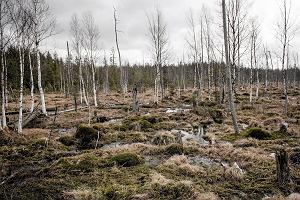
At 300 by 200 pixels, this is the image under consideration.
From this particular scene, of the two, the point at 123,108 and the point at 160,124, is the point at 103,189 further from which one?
the point at 123,108

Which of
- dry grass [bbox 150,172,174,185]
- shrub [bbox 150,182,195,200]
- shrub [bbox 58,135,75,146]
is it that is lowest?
shrub [bbox 150,182,195,200]

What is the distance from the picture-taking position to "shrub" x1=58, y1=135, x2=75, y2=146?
1514 centimetres

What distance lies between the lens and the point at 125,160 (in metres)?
11.0

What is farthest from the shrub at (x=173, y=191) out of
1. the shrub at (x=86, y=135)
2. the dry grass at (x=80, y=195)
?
the shrub at (x=86, y=135)

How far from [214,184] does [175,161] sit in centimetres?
231

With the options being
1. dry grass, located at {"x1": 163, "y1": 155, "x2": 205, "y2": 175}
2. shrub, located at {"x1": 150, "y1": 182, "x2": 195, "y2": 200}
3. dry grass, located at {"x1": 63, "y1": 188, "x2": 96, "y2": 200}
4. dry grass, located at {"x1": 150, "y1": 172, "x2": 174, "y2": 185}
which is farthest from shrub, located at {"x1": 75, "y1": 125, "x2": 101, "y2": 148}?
shrub, located at {"x1": 150, "y1": 182, "x2": 195, "y2": 200}

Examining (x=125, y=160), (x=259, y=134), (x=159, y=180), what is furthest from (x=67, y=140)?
(x=259, y=134)

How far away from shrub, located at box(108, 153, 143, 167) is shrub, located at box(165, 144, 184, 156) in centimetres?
177

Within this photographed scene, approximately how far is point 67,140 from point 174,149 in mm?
5925

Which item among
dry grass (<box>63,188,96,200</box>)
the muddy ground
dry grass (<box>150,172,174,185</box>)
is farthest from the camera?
dry grass (<box>150,172,174,185</box>)

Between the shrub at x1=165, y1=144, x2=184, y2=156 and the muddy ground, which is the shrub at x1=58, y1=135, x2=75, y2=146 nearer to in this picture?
the muddy ground

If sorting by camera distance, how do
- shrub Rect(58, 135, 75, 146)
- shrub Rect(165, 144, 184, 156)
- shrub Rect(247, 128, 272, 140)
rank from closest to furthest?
shrub Rect(165, 144, 184, 156)
shrub Rect(247, 128, 272, 140)
shrub Rect(58, 135, 75, 146)

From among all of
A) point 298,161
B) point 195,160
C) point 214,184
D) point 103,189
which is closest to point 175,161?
point 195,160

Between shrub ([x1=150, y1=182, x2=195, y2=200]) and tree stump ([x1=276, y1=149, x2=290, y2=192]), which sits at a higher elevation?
tree stump ([x1=276, y1=149, x2=290, y2=192])
